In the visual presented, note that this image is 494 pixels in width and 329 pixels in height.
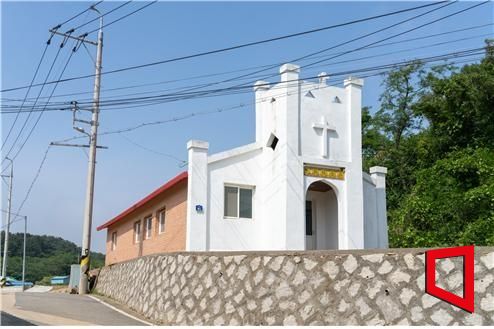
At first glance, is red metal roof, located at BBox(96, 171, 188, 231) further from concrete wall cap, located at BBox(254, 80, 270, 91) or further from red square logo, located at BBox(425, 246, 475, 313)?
red square logo, located at BBox(425, 246, 475, 313)

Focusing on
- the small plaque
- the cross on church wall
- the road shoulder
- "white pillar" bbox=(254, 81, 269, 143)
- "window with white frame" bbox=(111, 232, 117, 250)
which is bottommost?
the road shoulder

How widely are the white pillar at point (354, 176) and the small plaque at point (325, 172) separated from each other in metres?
0.21

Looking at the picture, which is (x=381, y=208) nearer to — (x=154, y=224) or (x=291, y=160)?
(x=291, y=160)

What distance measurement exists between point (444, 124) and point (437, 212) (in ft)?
15.6

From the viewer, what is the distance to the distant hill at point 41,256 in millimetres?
58931

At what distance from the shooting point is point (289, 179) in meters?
18.6

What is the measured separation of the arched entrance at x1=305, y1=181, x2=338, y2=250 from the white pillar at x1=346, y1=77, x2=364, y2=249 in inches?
31.2

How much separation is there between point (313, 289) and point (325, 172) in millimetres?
9458

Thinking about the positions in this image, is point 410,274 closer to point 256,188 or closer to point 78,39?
point 256,188

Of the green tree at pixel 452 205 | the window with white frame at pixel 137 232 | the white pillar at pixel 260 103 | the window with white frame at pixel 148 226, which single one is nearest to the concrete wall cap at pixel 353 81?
the white pillar at pixel 260 103

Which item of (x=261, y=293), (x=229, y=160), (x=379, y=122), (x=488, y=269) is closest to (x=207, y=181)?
(x=229, y=160)

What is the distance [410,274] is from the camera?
29.8 feet

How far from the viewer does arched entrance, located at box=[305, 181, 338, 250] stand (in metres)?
20.4

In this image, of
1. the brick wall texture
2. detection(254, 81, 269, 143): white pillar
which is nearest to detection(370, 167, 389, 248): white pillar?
detection(254, 81, 269, 143): white pillar
